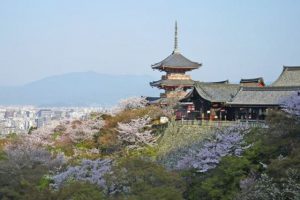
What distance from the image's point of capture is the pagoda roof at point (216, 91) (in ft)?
98.6

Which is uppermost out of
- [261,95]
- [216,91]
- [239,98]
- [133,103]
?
[216,91]

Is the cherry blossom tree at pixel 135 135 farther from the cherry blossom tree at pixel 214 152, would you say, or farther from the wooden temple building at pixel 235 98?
the cherry blossom tree at pixel 214 152

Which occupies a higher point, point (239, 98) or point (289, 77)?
point (289, 77)

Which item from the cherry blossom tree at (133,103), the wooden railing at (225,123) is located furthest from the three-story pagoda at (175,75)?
the wooden railing at (225,123)

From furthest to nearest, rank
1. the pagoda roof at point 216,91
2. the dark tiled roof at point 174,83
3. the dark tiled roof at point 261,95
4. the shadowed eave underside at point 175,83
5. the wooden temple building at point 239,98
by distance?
the dark tiled roof at point 174,83 → the shadowed eave underside at point 175,83 → the pagoda roof at point 216,91 → the wooden temple building at point 239,98 → the dark tiled roof at point 261,95

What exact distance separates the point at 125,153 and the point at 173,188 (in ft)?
40.9

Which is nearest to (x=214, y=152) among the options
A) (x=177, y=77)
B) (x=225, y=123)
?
(x=225, y=123)

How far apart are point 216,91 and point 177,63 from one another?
428 inches

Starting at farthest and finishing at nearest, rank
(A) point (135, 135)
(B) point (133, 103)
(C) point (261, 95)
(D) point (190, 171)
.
Answer: (B) point (133, 103) → (A) point (135, 135) → (C) point (261, 95) → (D) point (190, 171)

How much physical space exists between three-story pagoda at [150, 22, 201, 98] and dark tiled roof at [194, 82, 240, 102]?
752cm

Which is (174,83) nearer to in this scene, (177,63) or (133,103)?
(177,63)

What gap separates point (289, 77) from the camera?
31.8 meters

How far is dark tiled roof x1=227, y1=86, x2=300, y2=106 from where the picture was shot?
26.9 metres

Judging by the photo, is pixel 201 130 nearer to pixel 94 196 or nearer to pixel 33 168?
pixel 33 168
